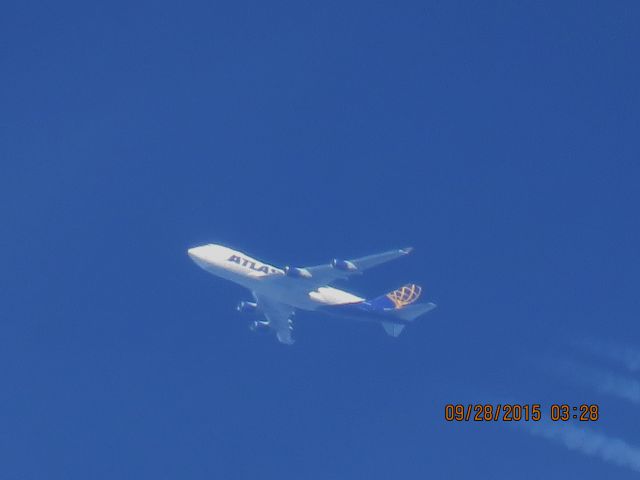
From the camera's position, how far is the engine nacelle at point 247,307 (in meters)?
127

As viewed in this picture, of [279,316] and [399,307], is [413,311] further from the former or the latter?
[279,316]

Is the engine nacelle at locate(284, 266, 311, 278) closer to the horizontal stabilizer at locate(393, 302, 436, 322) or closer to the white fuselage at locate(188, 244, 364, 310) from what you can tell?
the white fuselage at locate(188, 244, 364, 310)

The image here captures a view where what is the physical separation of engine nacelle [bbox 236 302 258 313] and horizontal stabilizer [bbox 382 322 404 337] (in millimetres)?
17356

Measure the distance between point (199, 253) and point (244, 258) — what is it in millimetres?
5304

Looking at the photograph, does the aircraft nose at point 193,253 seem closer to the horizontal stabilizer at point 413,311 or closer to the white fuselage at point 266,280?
the white fuselage at point 266,280

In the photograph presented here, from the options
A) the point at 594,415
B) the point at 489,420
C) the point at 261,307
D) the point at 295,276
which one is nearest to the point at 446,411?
the point at 489,420

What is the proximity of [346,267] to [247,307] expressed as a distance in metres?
21.5

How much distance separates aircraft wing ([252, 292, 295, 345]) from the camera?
4867 inches

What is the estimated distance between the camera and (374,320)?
381 ft

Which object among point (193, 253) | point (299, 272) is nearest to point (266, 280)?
point (299, 272)

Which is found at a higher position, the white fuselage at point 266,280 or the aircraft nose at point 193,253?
the aircraft nose at point 193,253

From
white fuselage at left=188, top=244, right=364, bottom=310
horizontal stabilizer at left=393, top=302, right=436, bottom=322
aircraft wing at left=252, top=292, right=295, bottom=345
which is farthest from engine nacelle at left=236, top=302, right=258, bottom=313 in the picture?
horizontal stabilizer at left=393, top=302, right=436, bottom=322

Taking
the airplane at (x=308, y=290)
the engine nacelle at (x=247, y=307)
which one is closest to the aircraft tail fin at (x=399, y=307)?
the airplane at (x=308, y=290)

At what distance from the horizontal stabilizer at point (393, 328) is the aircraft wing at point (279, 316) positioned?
12477 mm
